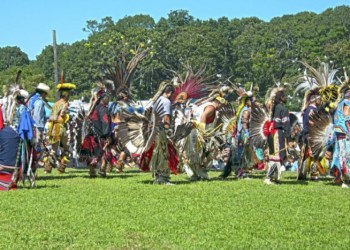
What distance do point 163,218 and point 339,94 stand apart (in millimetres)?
4426

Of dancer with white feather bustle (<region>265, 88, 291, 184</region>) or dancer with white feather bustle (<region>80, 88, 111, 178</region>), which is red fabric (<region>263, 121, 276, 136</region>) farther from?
dancer with white feather bustle (<region>80, 88, 111, 178</region>)

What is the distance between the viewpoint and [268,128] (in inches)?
431

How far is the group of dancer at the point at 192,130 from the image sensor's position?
32.5 feet

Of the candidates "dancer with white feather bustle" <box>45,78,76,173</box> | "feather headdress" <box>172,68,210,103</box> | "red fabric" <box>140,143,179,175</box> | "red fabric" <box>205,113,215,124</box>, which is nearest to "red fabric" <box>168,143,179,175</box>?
"red fabric" <box>140,143,179,175</box>

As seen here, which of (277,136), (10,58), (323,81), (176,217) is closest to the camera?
(176,217)

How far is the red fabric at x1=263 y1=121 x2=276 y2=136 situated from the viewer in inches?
421

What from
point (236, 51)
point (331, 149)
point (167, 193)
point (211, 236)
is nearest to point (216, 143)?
point (331, 149)

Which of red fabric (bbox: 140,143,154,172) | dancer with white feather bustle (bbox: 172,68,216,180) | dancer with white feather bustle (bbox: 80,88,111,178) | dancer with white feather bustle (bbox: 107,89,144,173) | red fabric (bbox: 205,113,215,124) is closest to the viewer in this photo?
red fabric (bbox: 140,143,154,172)

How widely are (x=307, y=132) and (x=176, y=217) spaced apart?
4833 millimetres

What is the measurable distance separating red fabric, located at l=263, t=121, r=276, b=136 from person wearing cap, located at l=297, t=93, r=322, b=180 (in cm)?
68

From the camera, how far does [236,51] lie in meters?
60.2

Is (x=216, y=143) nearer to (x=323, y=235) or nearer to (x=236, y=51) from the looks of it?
(x=323, y=235)

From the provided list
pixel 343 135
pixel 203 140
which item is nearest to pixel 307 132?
pixel 343 135

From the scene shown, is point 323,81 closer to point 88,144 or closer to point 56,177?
point 88,144
